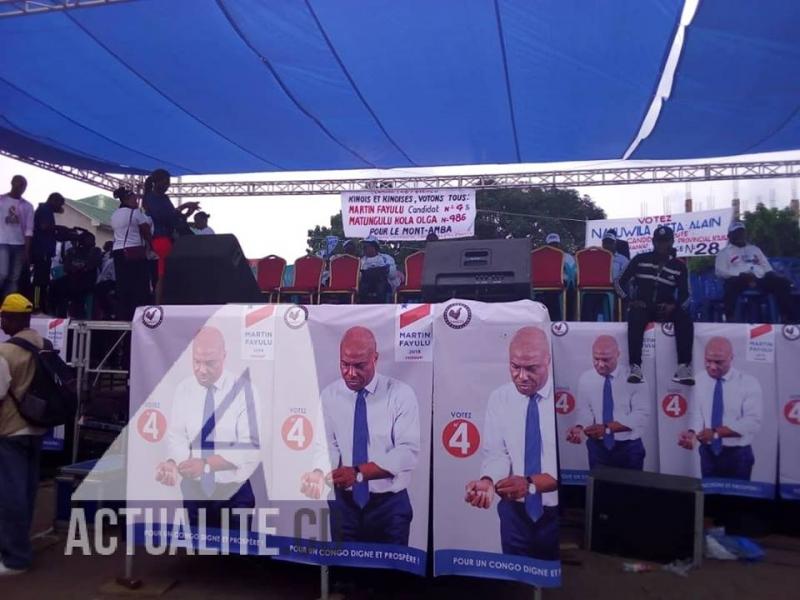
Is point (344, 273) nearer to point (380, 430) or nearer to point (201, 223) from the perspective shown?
point (201, 223)

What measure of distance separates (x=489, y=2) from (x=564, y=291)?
11.6 ft

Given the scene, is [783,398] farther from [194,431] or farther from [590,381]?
[194,431]

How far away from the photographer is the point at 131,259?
18.3 ft

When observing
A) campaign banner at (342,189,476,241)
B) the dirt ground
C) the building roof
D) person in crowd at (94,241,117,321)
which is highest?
the building roof

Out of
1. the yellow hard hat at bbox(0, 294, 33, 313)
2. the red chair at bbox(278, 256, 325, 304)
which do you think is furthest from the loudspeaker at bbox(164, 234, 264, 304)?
the red chair at bbox(278, 256, 325, 304)

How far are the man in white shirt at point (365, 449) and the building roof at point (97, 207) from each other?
21.8 metres

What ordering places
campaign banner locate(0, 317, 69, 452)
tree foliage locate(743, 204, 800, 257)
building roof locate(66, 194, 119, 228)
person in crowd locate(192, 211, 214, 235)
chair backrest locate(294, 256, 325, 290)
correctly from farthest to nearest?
1. building roof locate(66, 194, 119, 228)
2. tree foliage locate(743, 204, 800, 257)
3. chair backrest locate(294, 256, 325, 290)
4. person in crowd locate(192, 211, 214, 235)
5. campaign banner locate(0, 317, 69, 452)

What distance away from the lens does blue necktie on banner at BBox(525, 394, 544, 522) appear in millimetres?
3086

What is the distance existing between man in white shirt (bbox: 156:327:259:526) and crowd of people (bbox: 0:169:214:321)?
61.7 inches

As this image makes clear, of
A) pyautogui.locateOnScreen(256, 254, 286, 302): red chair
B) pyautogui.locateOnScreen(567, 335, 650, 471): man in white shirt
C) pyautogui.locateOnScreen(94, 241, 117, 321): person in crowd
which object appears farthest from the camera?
pyautogui.locateOnScreen(256, 254, 286, 302): red chair

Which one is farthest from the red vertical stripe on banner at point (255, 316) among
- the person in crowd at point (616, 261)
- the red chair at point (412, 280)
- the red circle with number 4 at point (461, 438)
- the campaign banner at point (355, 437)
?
the red chair at point (412, 280)

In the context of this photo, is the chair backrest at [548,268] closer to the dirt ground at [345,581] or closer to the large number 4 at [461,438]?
the dirt ground at [345,581]

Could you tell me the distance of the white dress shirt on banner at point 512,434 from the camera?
3.10m

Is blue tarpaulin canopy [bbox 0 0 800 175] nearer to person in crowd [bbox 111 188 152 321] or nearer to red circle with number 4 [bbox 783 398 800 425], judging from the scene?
person in crowd [bbox 111 188 152 321]
